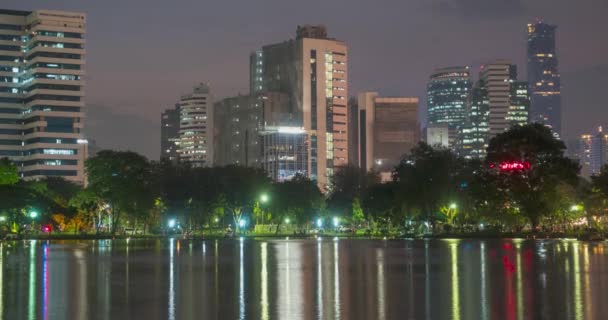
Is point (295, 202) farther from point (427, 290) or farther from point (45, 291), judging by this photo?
point (427, 290)

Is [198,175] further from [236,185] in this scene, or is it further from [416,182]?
[416,182]

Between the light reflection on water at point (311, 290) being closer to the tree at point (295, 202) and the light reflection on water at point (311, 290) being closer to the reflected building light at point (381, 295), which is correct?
the reflected building light at point (381, 295)

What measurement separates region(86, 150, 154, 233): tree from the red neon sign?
5353 centimetres

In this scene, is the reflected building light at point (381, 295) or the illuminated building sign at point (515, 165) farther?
the illuminated building sign at point (515, 165)

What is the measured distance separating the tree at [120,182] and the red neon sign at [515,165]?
53.5 metres

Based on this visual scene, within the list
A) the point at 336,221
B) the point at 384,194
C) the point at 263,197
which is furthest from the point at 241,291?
the point at 336,221

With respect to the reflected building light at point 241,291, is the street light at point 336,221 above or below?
above

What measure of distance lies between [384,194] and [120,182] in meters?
41.5

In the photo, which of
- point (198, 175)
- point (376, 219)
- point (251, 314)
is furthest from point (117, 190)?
point (251, 314)

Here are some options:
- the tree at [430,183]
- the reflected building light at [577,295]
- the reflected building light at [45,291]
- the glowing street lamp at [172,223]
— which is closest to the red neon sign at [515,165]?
the tree at [430,183]

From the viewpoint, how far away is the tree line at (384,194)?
10250cm

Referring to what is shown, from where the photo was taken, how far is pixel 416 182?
11738 centimetres

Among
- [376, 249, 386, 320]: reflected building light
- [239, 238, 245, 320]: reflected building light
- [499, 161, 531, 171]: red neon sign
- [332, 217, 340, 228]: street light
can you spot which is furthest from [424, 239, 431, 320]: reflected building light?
[332, 217, 340, 228]: street light

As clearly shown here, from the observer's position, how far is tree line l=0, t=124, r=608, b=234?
102500 mm
